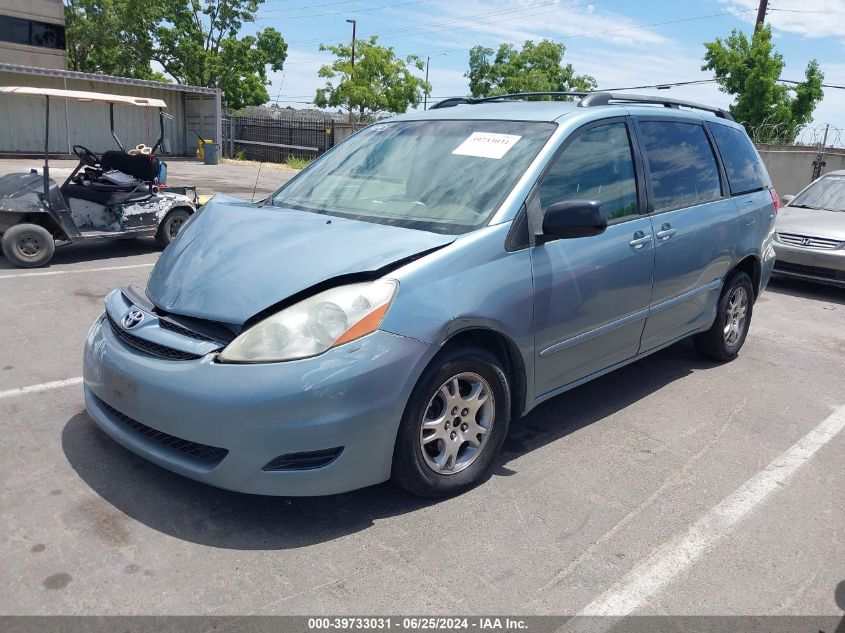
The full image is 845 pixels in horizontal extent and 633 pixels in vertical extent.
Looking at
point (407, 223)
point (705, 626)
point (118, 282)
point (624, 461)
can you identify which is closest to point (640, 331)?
point (624, 461)

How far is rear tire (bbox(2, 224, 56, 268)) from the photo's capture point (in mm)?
7637

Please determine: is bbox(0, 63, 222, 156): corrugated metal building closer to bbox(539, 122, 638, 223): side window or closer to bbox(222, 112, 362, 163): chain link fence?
bbox(222, 112, 362, 163): chain link fence

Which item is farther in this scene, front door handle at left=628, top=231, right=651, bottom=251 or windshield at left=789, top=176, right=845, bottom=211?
windshield at left=789, top=176, right=845, bottom=211

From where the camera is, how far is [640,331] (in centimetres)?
431

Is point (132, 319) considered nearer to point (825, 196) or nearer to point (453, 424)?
point (453, 424)

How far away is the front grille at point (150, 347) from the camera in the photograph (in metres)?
2.89

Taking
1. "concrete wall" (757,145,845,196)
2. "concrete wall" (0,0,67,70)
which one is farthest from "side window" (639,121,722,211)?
"concrete wall" (0,0,67,70)

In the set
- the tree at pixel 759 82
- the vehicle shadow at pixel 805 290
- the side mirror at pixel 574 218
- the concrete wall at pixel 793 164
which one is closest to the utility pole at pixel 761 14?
the tree at pixel 759 82

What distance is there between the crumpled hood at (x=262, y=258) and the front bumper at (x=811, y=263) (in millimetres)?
6881

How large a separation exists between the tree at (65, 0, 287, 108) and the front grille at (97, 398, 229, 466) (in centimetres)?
4109

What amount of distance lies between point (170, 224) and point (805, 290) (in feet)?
27.3

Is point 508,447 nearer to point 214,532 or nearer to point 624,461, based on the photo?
point 624,461

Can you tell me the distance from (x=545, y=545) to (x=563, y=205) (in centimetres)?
159

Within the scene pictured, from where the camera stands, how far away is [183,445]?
9.60ft
